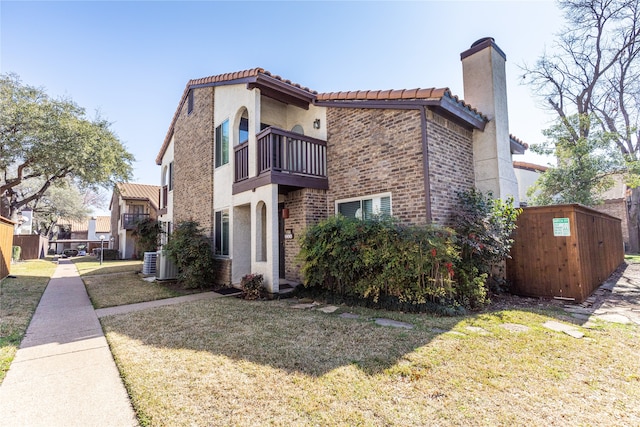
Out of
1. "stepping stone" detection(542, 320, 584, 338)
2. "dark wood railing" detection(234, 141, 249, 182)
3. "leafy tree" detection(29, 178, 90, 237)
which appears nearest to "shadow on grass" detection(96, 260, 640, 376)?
"stepping stone" detection(542, 320, 584, 338)

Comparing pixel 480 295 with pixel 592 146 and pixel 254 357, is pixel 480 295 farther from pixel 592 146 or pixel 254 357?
pixel 592 146

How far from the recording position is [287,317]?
5.63 meters

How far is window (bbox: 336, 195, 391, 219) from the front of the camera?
736cm

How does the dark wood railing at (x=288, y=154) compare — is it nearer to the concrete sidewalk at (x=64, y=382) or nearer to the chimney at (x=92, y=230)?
the concrete sidewalk at (x=64, y=382)

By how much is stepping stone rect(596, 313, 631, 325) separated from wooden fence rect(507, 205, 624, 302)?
905 millimetres

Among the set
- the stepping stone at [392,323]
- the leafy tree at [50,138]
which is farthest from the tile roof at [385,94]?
the leafy tree at [50,138]

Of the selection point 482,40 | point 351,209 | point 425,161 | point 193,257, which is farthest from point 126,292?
point 482,40

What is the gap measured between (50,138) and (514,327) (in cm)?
2313

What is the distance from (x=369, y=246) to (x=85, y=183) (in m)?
23.5

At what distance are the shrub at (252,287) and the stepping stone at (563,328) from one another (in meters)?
5.81

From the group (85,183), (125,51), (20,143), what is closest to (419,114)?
(125,51)

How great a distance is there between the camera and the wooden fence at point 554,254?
21.4ft

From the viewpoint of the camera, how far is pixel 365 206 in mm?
7875

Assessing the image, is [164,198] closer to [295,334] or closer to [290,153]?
[290,153]
